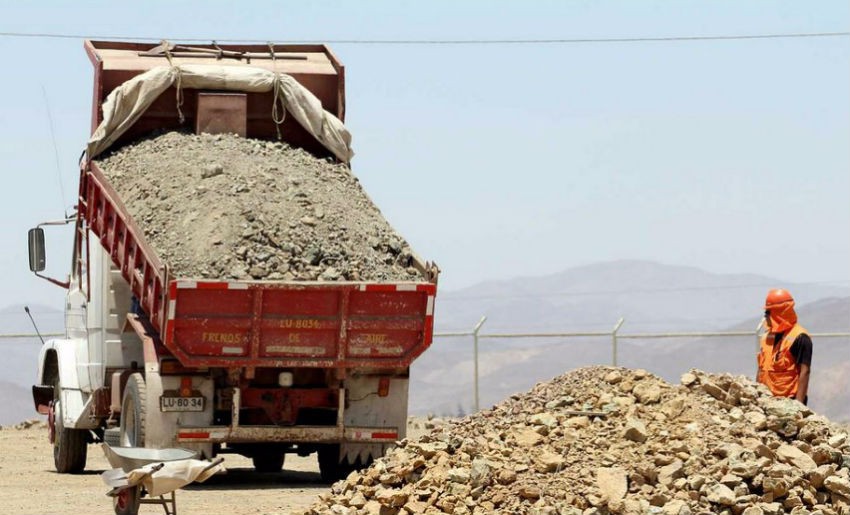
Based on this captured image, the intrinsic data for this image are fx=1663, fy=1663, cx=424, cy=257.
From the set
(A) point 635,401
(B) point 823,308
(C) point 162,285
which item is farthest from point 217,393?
(B) point 823,308

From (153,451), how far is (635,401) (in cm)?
348

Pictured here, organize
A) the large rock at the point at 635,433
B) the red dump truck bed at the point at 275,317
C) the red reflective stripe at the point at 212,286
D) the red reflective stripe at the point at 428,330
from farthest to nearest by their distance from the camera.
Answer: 1. the red reflective stripe at the point at 428,330
2. the red dump truck bed at the point at 275,317
3. the red reflective stripe at the point at 212,286
4. the large rock at the point at 635,433

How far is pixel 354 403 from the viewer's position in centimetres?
1538

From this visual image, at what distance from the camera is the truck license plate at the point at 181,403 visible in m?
14.7

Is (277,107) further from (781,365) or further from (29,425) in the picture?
(29,425)

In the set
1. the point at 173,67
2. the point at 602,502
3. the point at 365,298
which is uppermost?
the point at 173,67

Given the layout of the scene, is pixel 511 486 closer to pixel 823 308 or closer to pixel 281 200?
pixel 281 200

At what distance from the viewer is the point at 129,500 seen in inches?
442

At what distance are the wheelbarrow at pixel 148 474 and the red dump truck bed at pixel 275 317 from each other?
2.81 metres

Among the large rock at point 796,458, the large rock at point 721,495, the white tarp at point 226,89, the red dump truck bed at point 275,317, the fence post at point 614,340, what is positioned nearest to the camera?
the large rock at point 721,495

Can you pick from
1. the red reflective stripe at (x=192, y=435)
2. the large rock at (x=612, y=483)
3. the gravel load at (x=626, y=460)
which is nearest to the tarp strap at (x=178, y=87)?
the red reflective stripe at (x=192, y=435)

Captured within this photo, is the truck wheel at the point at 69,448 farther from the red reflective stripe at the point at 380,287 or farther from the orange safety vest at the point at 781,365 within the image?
the orange safety vest at the point at 781,365

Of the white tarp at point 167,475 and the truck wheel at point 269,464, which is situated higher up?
the white tarp at point 167,475

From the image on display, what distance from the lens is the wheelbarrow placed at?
10.9 m
